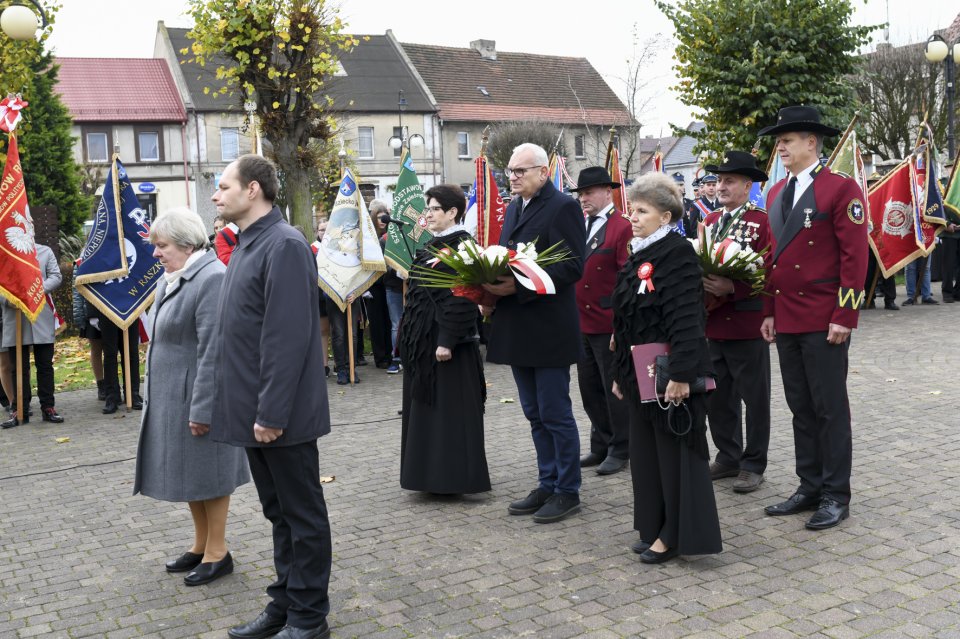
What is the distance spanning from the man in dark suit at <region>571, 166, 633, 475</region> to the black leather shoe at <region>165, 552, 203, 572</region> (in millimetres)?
2957

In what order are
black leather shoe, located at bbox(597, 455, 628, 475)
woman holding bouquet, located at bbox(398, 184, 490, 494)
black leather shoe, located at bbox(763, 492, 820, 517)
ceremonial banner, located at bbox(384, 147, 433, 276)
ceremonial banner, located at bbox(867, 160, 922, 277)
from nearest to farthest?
black leather shoe, located at bbox(763, 492, 820, 517)
woman holding bouquet, located at bbox(398, 184, 490, 494)
black leather shoe, located at bbox(597, 455, 628, 475)
ceremonial banner, located at bbox(384, 147, 433, 276)
ceremonial banner, located at bbox(867, 160, 922, 277)

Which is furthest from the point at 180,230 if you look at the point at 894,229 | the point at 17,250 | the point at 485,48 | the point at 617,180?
the point at 485,48

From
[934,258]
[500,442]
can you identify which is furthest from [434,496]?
[934,258]

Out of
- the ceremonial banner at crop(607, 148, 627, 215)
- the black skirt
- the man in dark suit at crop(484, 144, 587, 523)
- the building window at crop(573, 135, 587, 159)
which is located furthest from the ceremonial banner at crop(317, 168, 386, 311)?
the building window at crop(573, 135, 587, 159)

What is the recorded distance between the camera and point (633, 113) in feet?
92.7

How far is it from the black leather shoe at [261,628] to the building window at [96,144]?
46.1 meters

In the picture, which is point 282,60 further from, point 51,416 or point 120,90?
point 120,90

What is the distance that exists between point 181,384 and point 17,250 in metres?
5.88

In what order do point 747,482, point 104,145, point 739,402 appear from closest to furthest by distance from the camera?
point 747,482 < point 739,402 < point 104,145

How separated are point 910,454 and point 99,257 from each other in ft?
26.7

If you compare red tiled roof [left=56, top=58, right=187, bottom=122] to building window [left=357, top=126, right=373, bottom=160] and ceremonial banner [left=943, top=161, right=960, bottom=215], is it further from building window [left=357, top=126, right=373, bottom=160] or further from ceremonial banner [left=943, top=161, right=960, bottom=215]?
ceremonial banner [left=943, top=161, right=960, bottom=215]

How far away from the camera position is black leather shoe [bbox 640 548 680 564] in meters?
5.17

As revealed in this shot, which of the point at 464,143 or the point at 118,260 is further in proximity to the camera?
the point at 464,143

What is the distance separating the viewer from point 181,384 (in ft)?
16.8
